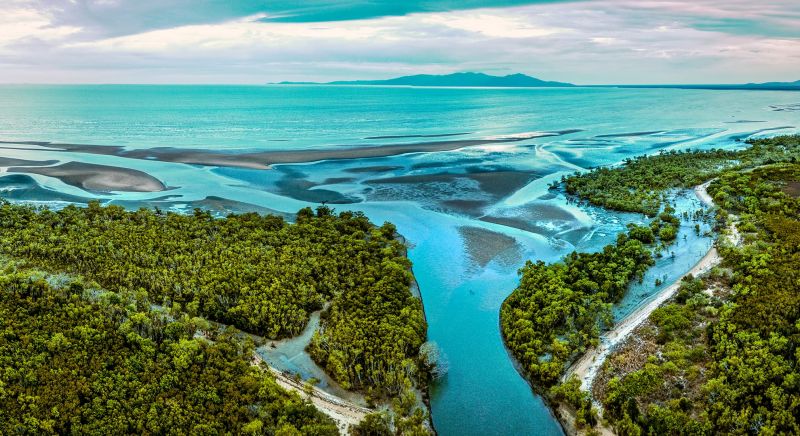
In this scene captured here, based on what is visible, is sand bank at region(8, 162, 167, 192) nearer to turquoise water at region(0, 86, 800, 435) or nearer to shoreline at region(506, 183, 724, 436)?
turquoise water at region(0, 86, 800, 435)

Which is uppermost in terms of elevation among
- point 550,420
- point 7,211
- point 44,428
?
point 7,211

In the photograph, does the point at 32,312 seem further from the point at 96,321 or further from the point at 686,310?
the point at 686,310

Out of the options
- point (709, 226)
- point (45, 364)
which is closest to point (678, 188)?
point (709, 226)

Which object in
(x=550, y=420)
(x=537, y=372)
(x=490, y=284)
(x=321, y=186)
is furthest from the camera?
(x=321, y=186)

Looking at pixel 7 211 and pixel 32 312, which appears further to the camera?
pixel 7 211

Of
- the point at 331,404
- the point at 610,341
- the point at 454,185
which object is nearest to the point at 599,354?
the point at 610,341

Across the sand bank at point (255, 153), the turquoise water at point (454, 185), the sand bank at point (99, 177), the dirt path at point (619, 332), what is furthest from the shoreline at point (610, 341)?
the sand bank at point (99, 177)

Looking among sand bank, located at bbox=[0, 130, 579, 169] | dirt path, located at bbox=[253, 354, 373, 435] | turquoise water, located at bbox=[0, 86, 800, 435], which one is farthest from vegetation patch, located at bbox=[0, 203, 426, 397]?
sand bank, located at bbox=[0, 130, 579, 169]
